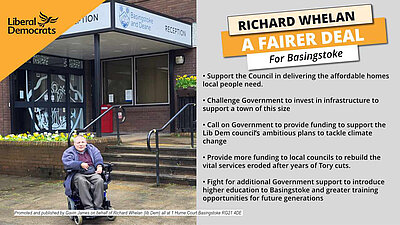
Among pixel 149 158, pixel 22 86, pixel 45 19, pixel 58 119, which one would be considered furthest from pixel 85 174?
pixel 58 119

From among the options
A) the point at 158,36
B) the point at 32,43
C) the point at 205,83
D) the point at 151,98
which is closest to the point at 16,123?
the point at 32,43

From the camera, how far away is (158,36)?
10219 mm

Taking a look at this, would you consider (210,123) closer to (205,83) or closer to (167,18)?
(205,83)

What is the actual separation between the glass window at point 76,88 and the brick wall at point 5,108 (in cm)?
224

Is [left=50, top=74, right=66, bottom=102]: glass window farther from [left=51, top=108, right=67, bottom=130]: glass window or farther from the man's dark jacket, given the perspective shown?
the man's dark jacket

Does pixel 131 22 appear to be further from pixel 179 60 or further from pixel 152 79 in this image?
pixel 152 79

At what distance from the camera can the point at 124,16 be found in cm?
910

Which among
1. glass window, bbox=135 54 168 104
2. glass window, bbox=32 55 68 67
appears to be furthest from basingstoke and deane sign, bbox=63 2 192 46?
glass window, bbox=32 55 68 67

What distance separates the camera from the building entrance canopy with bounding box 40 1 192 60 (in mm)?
8969

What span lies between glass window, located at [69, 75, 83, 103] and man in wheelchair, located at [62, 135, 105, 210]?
924cm

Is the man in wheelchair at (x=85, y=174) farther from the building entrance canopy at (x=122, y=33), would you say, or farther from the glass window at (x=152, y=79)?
the glass window at (x=152, y=79)

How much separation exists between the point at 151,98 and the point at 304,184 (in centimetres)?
1064

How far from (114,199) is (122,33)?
4.63 metres

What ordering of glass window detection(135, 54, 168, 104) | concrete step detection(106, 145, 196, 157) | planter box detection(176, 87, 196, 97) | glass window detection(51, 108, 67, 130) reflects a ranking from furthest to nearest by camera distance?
glass window detection(51, 108, 67, 130) → glass window detection(135, 54, 168, 104) → planter box detection(176, 87, 196, 97) → concrete step detection(106, 145, 196, 157)
